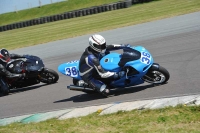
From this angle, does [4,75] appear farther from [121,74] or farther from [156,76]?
[156,76]

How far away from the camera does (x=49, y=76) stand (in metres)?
11.9

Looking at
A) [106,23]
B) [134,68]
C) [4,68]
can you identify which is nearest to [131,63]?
[134,68]

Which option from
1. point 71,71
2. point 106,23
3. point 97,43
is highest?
point 97,43

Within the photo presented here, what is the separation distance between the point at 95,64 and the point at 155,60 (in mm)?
3462

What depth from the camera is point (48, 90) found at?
11.2m

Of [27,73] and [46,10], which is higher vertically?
[27,73]

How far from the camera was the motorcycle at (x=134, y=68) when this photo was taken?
8859 millimetres

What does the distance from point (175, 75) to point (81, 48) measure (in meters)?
7.78

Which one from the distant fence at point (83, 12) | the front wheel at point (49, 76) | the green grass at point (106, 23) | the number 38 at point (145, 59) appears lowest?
the distant fence at point (83, 12)

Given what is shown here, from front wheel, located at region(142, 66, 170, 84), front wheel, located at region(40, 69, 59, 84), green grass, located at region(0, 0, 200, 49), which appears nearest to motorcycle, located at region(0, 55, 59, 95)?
front wheel, located at region(40, 69, 59, 84)

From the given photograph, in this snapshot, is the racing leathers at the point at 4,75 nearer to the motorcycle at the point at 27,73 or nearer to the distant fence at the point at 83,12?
the motorcycle at the point at 27,73

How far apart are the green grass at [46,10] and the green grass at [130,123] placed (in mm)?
41959

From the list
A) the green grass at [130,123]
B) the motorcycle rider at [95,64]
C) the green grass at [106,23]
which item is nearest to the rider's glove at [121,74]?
the motorcycle rider at [95,64]

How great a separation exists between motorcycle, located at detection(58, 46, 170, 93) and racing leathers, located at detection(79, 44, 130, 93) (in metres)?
0.13
